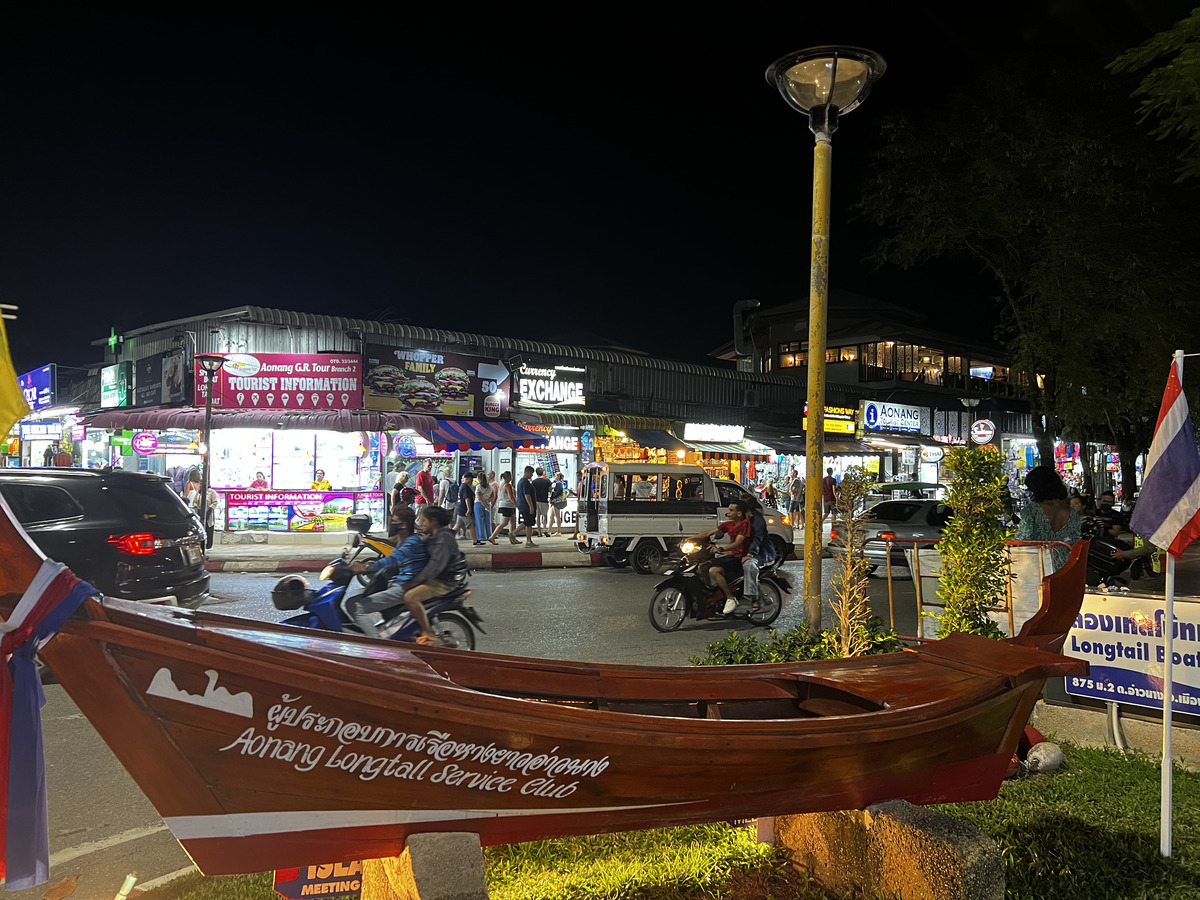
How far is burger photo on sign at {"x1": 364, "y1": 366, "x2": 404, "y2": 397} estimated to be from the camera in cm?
2041

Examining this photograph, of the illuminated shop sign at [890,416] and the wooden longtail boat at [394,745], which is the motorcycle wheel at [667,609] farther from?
the illuminated shop sign at [890,416]

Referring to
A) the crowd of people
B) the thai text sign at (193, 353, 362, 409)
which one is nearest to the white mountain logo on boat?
the crowd of people

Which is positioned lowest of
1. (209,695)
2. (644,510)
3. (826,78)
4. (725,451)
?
(644,510)

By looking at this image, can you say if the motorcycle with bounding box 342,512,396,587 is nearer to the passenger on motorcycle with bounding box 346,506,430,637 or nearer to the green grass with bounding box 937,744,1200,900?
the passenger on motorcycle with bounding box 346,506,430,637

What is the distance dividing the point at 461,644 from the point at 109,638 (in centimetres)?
525

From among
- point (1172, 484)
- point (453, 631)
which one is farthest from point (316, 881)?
point (453, 631)

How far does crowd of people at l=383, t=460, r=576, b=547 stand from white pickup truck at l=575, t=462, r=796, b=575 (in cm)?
368

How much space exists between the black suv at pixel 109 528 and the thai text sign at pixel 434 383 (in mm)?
12408

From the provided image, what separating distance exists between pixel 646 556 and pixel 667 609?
224 inches

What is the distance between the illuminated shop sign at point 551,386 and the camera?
23.1 meters

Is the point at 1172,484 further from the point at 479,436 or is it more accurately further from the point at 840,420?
the point at 840,420

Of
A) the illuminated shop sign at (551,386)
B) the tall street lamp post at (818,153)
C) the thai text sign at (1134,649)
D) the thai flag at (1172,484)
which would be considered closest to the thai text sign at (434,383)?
the illuminated shop sign at (551,386)

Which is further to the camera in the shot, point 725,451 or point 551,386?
point 725,451

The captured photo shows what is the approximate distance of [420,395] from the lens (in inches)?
829
